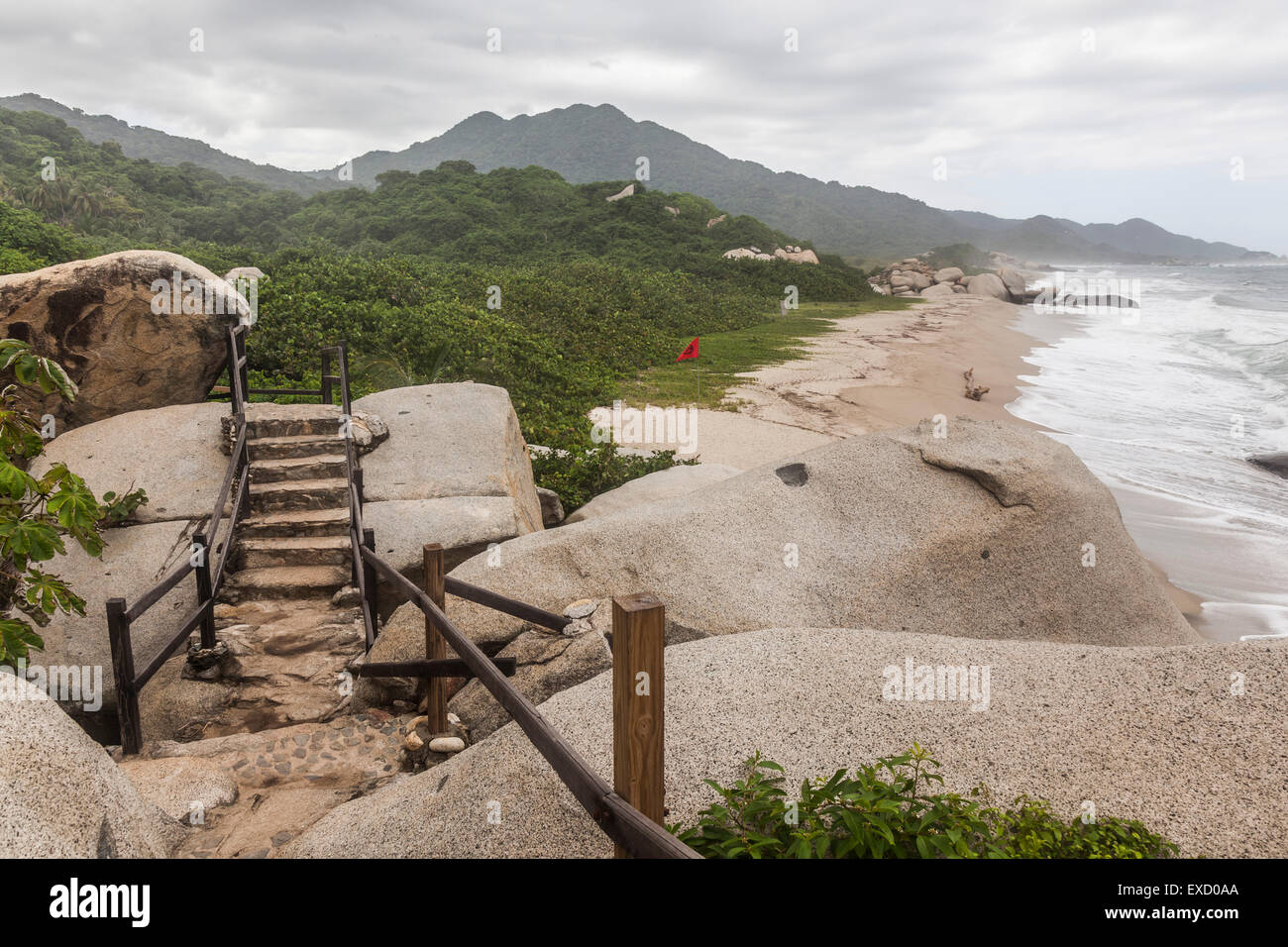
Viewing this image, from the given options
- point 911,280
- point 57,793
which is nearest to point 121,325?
point 57,793

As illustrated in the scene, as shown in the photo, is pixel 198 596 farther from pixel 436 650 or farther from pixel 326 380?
pixel 326 380

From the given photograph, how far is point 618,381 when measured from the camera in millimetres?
20656

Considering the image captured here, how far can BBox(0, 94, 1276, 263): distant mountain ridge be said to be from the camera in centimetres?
12912

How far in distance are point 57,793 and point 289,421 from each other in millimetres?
6110

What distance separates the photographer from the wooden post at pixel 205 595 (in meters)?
6.77

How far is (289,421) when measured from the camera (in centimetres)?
893

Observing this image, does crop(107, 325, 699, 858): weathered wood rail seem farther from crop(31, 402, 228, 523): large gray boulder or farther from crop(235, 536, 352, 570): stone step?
crop(31, 402, 228, 523): large gray boulder

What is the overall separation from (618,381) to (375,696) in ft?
48.9

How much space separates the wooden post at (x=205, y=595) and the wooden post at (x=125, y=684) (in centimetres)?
111

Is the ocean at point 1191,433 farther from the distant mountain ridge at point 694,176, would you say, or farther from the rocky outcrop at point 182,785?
the distant mountain ridge at point 694,176

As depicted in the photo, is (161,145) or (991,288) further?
(161,145)

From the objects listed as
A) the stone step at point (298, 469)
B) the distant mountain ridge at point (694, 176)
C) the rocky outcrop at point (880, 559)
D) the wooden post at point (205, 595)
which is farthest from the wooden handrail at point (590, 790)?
the distant mountain ridge at point (694, 176)
